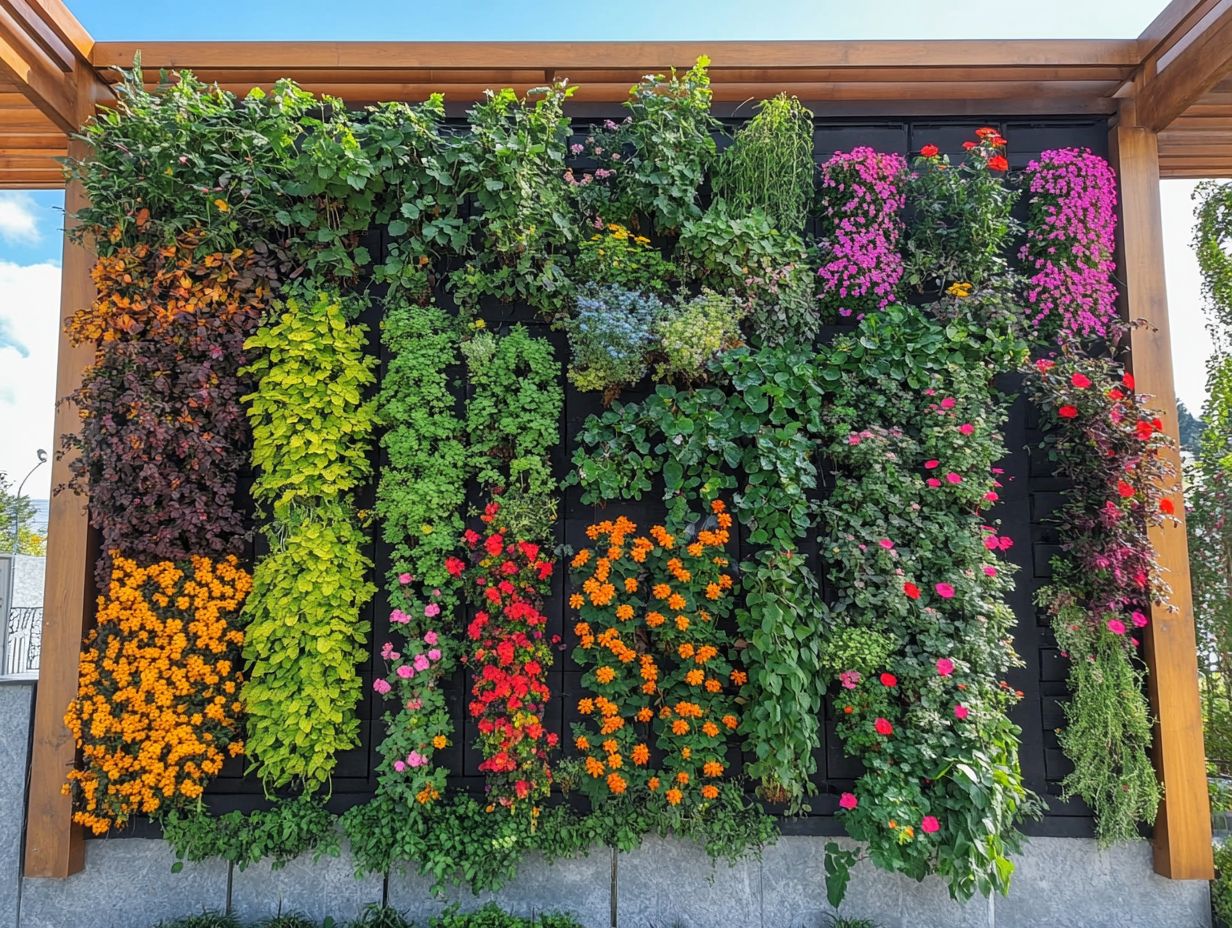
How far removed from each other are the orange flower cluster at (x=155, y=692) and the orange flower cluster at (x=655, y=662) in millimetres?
1600

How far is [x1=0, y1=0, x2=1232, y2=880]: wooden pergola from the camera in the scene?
3.05 metres

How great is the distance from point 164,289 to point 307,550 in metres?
1.44

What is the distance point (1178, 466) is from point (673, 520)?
2.49 m

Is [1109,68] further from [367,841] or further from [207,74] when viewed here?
[367,841]

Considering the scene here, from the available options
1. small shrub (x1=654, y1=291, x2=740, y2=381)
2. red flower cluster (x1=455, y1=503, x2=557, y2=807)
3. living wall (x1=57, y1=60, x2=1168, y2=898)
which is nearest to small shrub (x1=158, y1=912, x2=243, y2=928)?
living wall (x1=57, y1=60, x2=1168, y2=898)

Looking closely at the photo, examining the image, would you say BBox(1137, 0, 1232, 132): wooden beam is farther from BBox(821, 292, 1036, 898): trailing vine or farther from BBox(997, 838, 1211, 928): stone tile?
BBox(997, 838, 1211, 928): stone tile

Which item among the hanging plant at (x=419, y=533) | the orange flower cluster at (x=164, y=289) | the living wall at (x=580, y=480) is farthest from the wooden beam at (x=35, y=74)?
the hanging plant at (x=419, y=533)

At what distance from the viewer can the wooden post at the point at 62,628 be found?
3.01 m

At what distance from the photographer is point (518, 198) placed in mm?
3119

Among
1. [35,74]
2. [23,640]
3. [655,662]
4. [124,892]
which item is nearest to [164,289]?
[35,74]

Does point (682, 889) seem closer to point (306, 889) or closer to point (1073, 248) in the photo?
point (306, 889)

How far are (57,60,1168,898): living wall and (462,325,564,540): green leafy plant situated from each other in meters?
0.02

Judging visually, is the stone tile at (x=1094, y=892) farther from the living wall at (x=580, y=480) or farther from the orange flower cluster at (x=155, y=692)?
the orange flower cluster at (x=155, y=692)

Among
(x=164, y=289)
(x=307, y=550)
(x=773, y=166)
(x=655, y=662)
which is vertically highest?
(x=773, y=166)
